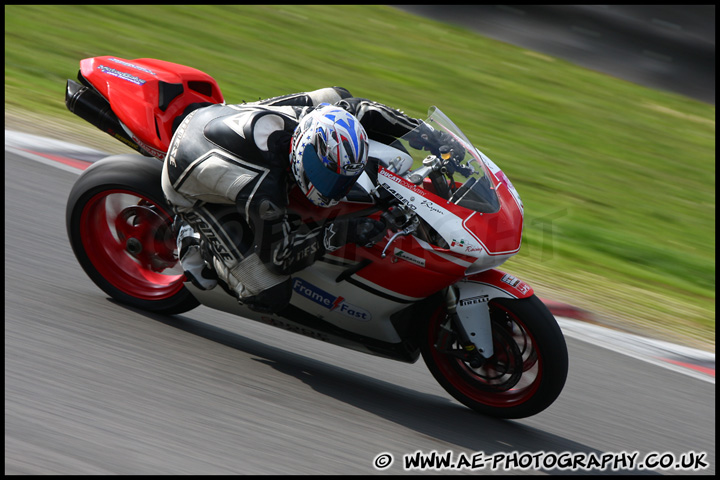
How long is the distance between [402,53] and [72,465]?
967 centimetres

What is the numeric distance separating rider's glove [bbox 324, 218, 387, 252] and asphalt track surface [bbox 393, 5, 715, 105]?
357 inches

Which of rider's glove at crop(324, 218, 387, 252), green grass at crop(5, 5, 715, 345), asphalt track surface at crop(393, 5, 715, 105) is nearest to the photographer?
rider's glove at crop(324, 218, 387, 252)

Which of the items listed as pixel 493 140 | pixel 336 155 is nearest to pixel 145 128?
pixel 336 155

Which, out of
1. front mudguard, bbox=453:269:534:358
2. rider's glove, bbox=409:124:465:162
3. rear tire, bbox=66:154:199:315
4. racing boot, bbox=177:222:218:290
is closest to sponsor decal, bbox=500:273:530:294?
front mudguard, bbox=453:269:534:358

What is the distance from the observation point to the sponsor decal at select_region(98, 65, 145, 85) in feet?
15.0

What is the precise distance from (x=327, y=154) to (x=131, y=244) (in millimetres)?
1704

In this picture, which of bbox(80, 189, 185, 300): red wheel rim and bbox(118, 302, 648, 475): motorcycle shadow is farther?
bbox(80, 189, 185, 300): red wheel rim

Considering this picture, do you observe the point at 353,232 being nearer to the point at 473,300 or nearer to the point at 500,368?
the point at 473,300

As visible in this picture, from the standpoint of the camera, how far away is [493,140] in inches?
376

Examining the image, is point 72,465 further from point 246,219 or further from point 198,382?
point 246,219

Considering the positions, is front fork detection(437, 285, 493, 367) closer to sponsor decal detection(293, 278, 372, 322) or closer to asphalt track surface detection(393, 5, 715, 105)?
sponsor decal detection(293, 278, 372, 322)

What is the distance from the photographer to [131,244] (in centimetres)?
480

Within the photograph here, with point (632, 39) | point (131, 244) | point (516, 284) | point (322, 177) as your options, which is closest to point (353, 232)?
point (322, 177)

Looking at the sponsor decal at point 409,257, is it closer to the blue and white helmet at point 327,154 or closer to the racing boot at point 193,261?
the blue and white helmet at point 327,154
